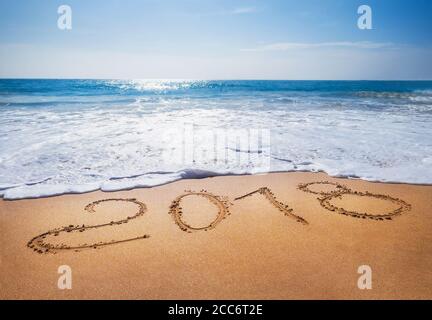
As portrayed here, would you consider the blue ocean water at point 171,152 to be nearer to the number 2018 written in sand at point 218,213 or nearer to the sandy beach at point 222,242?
the sandy beach at point 222,242

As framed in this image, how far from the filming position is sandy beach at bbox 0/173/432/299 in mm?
2568

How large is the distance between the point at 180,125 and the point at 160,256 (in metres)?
7.26

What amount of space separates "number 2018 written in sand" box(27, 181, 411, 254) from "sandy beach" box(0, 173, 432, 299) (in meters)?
0.01

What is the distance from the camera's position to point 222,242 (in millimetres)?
3217

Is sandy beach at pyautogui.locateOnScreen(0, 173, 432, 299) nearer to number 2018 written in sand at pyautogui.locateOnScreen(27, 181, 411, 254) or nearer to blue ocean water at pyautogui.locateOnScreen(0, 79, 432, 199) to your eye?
number 2018 written in sand at pyautogui.locateOnScreen(27, 181, 411, 254)

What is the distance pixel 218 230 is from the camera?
3453 mm

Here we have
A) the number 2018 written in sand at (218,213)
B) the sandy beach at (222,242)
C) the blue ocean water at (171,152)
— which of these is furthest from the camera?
the blue ocean water at (171,152)

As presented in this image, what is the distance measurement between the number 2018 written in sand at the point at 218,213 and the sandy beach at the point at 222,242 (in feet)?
0.05

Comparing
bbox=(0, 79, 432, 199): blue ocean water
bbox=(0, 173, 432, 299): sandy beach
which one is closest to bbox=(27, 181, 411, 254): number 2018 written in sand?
bbox=(0, 173, 432, 299): sandy beach

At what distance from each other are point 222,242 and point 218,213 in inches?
26.1

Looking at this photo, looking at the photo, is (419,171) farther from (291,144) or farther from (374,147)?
(291,144)

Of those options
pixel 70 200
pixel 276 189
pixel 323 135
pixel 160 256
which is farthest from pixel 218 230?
pixel 323 135

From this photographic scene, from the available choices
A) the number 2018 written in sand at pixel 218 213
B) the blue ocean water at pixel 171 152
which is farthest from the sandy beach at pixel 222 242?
the blue ocean water at pixel 171 152

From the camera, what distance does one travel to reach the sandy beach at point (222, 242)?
2.57 meters
